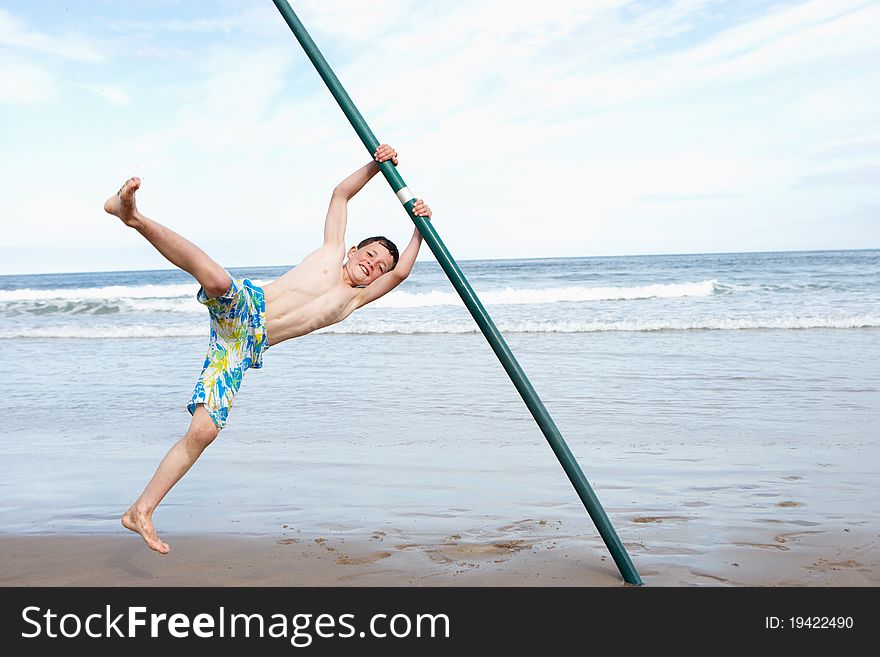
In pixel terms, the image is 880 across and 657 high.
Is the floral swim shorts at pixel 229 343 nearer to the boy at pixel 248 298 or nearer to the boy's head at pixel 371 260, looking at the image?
the boy at pixel 248 298

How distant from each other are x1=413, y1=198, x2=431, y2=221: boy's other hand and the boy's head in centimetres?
44

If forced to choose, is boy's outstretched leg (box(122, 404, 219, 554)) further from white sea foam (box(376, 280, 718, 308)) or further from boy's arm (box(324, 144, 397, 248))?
white sea foam (box(376, 280, 718, 308))

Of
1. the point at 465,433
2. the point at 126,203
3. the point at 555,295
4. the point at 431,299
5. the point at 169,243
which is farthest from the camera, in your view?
the point at 555,295

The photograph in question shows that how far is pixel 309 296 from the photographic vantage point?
412 centimetres

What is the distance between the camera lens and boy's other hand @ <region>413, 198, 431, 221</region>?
381 centimetres

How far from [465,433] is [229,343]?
3199 millimetres

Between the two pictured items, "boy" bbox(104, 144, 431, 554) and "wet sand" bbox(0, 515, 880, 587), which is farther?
"wet sand" bbox(0, 515, 880, 587)

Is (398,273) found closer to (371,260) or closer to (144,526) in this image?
(371,260)

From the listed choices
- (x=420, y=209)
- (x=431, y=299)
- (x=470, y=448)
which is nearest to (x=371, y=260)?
(x=420, y=209)

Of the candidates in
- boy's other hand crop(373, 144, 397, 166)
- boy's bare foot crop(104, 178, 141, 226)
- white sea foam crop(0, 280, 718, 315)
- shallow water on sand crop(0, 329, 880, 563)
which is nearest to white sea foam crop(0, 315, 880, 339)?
shallow water on sand crop(0, 329, 880, 563)

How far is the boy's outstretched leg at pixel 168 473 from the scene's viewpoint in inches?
146

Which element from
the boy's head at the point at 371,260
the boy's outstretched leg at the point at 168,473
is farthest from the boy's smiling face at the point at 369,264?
the boy's outstretched leg at the point at 168,473

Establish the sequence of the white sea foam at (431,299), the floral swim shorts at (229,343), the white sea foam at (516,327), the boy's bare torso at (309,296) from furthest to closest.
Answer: the white sea foam at (431,299)
the white sea foam at (516,327)
the boy's bare torso at (309,296)
the floral swim shorts at (229,343)

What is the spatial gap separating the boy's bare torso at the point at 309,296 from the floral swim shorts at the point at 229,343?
0.24ft
